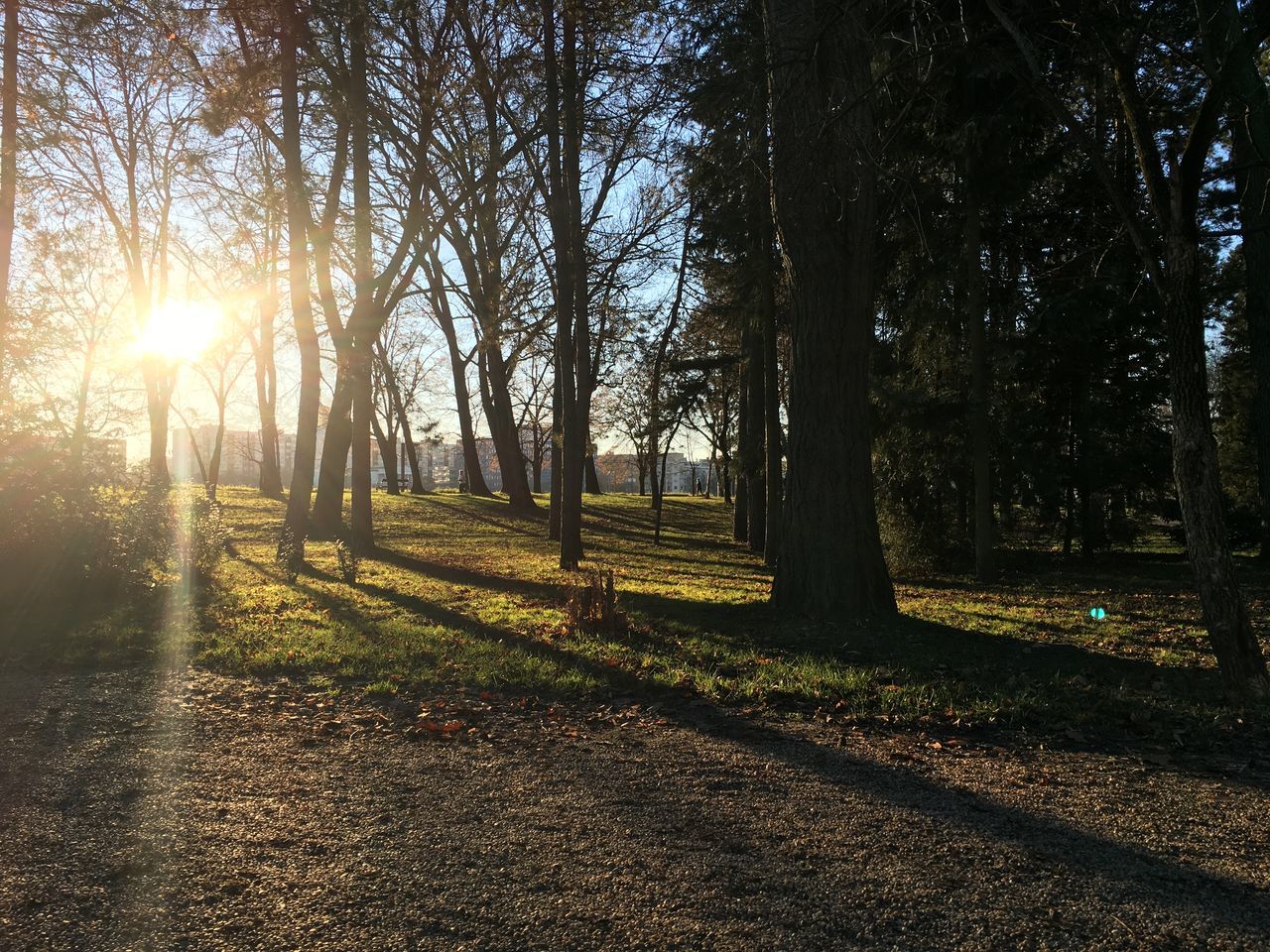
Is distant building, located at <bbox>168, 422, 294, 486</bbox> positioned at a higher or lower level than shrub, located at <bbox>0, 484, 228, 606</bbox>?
higher

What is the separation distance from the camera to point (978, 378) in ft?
43.1

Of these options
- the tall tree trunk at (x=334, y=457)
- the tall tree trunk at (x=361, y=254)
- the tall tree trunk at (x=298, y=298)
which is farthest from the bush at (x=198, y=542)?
the tall tree trunk at (x=334, y=457)

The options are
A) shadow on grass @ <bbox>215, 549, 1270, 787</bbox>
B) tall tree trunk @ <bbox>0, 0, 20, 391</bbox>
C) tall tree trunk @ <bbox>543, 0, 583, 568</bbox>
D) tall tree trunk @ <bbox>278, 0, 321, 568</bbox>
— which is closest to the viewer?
shadow on grass @ <bbox>215, 549, 1270, 787</bbox>

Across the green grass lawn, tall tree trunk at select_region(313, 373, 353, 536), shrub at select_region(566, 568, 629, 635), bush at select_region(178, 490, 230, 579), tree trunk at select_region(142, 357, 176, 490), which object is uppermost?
tree trunk at select_region(142, 357, 176, 490)

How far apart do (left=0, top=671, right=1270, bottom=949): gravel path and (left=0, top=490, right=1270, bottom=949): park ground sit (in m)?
0.02

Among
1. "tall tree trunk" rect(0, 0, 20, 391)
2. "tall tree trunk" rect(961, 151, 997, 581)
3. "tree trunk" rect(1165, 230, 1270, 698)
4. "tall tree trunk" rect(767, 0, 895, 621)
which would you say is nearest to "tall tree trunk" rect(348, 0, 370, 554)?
→ "tall tree trunk" rect(0, 0, 20, 391)

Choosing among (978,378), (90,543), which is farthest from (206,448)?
(978,378)

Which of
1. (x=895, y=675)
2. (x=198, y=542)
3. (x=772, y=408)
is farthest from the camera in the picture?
(x=772, y=408)

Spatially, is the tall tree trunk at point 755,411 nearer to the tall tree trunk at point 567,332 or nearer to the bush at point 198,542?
the tall tree trunk at point 567,332

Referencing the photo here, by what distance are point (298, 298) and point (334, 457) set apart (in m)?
3.93

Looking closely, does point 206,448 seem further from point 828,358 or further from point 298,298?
point 828,358

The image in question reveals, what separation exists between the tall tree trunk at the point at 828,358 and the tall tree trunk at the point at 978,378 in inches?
216

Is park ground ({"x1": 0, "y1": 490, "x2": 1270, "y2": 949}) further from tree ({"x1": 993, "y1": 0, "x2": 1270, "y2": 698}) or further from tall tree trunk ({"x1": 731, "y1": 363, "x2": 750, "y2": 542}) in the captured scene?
tall tree trunk ({"x1": 731, "y1": 363, "x2": 750, "y2": 542})

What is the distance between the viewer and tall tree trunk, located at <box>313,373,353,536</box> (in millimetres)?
16109
